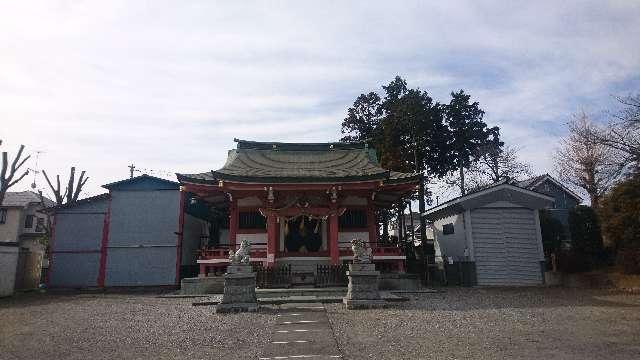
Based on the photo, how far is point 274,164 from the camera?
69.1 ft

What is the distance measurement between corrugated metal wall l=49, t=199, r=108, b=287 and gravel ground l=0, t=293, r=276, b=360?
6.63 m

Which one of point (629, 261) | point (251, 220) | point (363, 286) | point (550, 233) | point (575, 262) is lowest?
point (363, 286)

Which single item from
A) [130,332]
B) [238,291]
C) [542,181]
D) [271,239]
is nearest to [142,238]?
[271,239]

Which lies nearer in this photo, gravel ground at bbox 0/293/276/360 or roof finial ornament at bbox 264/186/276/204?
gravel ground at bbox 0/293/276/360

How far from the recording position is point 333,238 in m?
17.5

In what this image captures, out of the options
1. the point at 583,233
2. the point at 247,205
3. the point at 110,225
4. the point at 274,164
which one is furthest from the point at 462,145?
the point at 110,225

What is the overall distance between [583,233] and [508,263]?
12.6 ft

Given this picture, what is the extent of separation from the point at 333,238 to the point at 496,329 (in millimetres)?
9545

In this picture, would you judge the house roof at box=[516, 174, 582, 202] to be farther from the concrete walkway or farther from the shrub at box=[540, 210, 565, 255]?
the concrete walkway

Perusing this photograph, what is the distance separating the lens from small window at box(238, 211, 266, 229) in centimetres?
1908

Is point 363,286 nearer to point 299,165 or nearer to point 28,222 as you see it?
point 299,165

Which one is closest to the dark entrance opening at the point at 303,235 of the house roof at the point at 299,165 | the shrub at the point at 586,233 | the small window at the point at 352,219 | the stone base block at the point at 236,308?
the small window at the point at 352,219

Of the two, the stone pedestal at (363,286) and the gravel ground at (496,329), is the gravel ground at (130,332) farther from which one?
the stone pedestal at (363,286)

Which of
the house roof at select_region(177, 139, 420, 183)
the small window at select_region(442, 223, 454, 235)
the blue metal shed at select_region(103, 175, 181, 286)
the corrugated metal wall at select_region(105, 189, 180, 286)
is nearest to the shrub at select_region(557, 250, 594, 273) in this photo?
the small window at select_region(442, 223, 454, 235)
